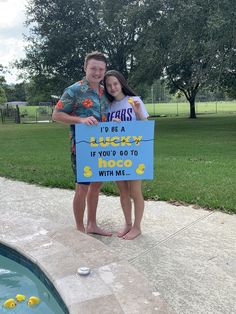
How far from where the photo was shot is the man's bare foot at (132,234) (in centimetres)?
413

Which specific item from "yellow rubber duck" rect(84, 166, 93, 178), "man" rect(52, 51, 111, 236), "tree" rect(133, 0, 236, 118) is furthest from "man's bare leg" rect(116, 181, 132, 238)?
"tree" rect(133, 0, 236, 118)

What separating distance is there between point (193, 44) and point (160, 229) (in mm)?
12365

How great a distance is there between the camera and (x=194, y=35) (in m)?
15.7

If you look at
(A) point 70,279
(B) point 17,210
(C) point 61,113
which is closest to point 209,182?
(B) point 17,210

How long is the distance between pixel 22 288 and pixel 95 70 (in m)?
1.96

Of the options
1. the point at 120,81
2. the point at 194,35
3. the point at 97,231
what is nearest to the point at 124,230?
the point at 97,231

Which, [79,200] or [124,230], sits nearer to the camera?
[79,200]

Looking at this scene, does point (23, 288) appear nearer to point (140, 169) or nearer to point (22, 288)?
point (22, 288)

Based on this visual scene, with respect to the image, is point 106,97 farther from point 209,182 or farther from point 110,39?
point 110,39

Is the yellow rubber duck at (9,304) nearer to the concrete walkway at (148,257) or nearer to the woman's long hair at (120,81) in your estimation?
the concrete walkway at (148,257)

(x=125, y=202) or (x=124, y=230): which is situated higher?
(x=125, y=202)

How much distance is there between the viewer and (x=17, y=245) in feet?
12.2

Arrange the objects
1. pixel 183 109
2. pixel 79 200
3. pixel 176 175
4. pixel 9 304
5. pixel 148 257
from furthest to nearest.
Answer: pixel 183 109, pixel 176 175, pixel 79 200, pixel 148 257, pixel 9 304

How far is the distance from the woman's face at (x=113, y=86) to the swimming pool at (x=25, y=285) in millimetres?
1642
